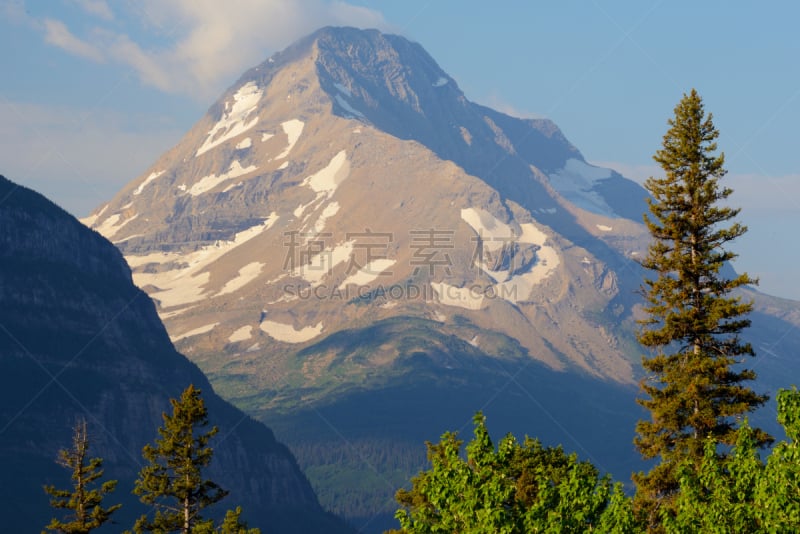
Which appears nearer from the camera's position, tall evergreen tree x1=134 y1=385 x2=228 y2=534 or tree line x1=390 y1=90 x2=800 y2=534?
tree line x1=390 y1=90 x2=800 y2=534

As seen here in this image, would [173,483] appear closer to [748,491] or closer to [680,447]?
[680,447]

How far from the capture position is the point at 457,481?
130ft

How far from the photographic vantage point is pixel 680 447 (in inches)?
1983

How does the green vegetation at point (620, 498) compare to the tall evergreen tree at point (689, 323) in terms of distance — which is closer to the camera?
the green vegetation at point (620, 498)

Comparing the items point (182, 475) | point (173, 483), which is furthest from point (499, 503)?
point (173, 483)

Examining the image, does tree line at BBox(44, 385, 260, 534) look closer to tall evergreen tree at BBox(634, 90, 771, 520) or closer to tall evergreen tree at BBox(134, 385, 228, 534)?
tall evergreen tree at BBox(134, 385, 228, 534)

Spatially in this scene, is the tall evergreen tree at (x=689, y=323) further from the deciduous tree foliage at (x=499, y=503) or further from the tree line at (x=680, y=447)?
the deciduous tree foliage at (x=499, y=503)

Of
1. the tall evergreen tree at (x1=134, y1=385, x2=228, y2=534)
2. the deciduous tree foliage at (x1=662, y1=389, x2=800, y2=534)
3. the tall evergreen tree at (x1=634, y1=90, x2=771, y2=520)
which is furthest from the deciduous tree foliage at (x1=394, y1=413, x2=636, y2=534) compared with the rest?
the tall evergreen tree at (x1=134, y1=385, x2=228, y2=534)

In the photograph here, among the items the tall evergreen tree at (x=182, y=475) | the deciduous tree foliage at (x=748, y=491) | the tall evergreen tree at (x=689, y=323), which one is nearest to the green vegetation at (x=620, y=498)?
the deciduous tree foliage at (x=748, y=491)

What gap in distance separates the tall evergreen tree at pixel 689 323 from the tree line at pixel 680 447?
6 cm

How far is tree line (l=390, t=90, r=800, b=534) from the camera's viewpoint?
124ft

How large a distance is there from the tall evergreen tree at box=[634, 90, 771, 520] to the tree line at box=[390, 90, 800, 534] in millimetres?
62

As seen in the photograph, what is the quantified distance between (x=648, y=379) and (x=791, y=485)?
676 inches

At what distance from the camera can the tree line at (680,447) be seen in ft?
124
